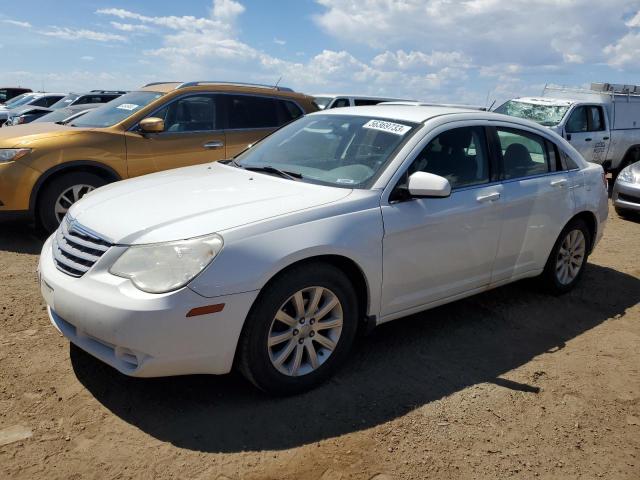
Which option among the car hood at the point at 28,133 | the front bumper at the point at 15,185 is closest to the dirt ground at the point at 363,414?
the front bumper at the point at 15,185

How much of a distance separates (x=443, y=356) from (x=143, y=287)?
2.08 metres

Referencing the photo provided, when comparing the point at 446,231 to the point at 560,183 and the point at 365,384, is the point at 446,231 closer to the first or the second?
the point at 365,384

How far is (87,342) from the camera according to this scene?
3.03 meters

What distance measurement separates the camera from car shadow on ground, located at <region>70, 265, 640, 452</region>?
9.75ft

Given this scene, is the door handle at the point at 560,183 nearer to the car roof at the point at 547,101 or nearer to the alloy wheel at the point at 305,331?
the alloy wheel at the point at 305,331

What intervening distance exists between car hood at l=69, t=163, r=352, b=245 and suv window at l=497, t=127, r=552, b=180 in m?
1.56

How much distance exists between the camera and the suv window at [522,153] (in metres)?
4.43

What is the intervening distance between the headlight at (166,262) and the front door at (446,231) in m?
1.14

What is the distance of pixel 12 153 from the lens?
5.97 meters

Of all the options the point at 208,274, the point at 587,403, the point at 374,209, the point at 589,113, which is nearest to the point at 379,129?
the point at 374,209

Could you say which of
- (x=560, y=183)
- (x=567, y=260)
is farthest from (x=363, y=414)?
(x=567, y=260)

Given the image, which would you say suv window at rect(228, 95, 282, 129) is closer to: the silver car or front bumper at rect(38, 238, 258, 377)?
front bumper at rect(38, 238, 258, 377)

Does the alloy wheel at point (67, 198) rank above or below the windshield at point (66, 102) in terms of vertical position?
below

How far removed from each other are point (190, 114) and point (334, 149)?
3.55 metres
